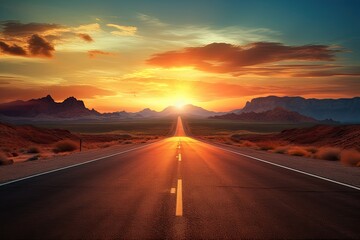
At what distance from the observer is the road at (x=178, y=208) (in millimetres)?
5691

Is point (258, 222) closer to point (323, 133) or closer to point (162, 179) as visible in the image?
point (162, 179)

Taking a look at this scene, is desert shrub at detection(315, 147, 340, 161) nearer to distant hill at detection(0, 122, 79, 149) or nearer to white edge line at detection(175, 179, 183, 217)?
white edge line at detection(175, 179, 183, 217)

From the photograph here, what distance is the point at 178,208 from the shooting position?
24.1 ft

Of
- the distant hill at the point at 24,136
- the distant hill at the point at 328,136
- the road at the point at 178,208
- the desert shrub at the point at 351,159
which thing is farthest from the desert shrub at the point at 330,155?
the distant hill at the point at 24,136

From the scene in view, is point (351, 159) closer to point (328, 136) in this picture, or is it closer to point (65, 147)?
point (65, 147)

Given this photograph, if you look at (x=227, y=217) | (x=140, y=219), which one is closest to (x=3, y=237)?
(x=140, y=219)

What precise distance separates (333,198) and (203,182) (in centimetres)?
392

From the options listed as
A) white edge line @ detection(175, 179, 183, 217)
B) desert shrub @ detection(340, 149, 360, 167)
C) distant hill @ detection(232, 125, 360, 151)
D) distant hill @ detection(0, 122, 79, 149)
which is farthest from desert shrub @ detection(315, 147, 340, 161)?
distant hill @ detection(0, 122, 79, 149)

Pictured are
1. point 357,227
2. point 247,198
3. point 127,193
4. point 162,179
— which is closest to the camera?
point 357,227

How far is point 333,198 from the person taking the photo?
8.56 meters

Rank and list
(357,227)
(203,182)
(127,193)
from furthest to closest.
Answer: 1. (203,182)
2. (127,193)
3. (357,227)

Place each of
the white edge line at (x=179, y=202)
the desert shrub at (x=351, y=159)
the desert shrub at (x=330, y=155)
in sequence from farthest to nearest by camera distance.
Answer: the desert shrub at (x=330, y=155)
the desert shrub at (x=351, y=159)
the white edge line at (x=179, y=202)

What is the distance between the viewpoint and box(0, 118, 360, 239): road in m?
5.69

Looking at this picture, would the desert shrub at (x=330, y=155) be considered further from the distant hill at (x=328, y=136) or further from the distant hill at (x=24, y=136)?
the distant hill at (x=24, y=136)
